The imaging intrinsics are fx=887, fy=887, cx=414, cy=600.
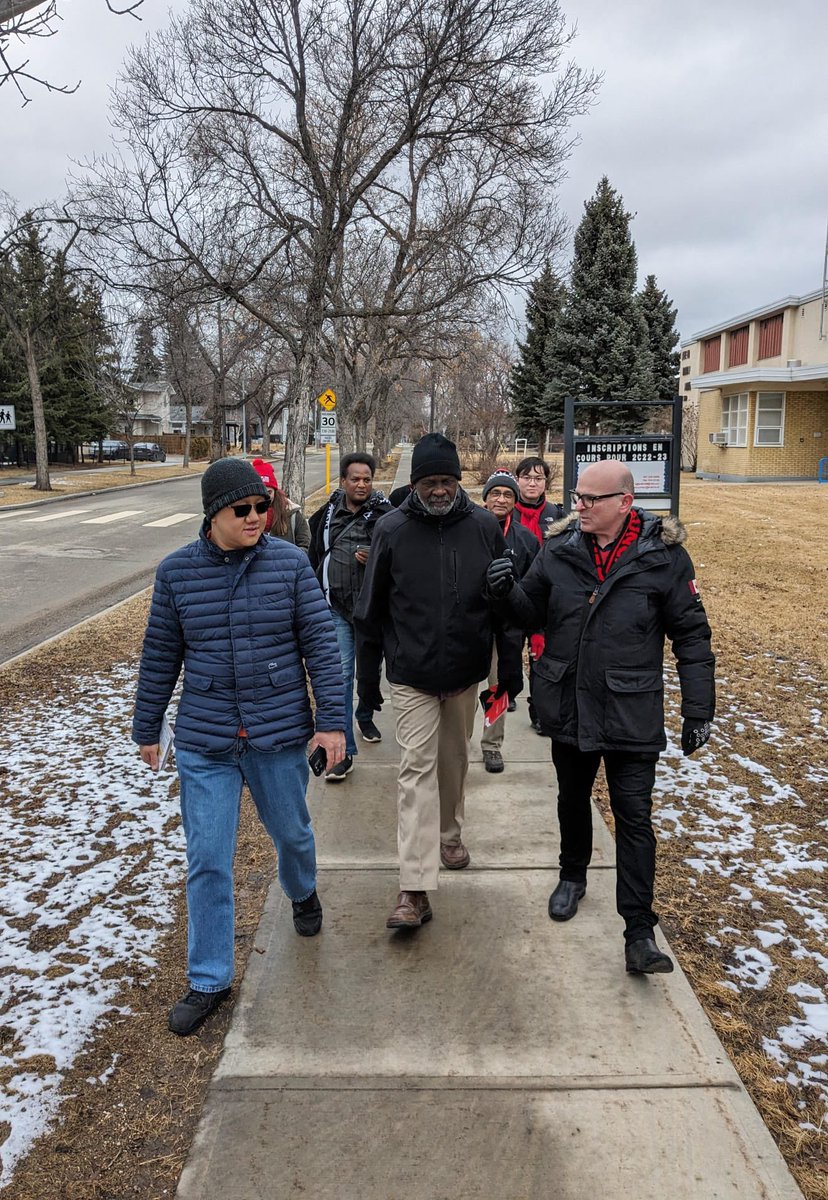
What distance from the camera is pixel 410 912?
358 centimetres

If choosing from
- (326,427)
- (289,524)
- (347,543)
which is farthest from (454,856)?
(326,427)

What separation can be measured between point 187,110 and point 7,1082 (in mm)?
15941

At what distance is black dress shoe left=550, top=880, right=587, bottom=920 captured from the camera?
146 inches

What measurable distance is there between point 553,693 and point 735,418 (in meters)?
34.6

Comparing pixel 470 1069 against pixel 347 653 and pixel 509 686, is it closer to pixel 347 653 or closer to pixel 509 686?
pixel 509 686

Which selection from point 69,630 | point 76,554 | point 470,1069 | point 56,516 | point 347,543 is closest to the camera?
point 470,1069

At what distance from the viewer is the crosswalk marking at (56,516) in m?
22.0

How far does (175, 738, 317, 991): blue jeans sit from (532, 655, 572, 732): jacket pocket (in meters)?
0.95

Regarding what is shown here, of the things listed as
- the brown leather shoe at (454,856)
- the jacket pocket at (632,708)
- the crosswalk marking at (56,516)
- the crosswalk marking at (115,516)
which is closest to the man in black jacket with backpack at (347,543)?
the brown leather shoe at (454,856)

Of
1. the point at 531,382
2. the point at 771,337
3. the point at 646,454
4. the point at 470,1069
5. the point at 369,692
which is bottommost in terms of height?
the point at 470,1069

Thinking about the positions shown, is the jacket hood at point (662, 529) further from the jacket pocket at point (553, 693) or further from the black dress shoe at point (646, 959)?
the black dress shoe at point (646, 959)

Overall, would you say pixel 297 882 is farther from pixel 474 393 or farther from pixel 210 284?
pixel 474 393

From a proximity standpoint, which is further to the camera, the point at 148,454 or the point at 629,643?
the point at 148,454

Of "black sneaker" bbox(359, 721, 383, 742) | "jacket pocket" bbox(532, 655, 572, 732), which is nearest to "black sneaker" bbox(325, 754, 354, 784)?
"black sneaker" bbox(359, 721, 383, 742)
